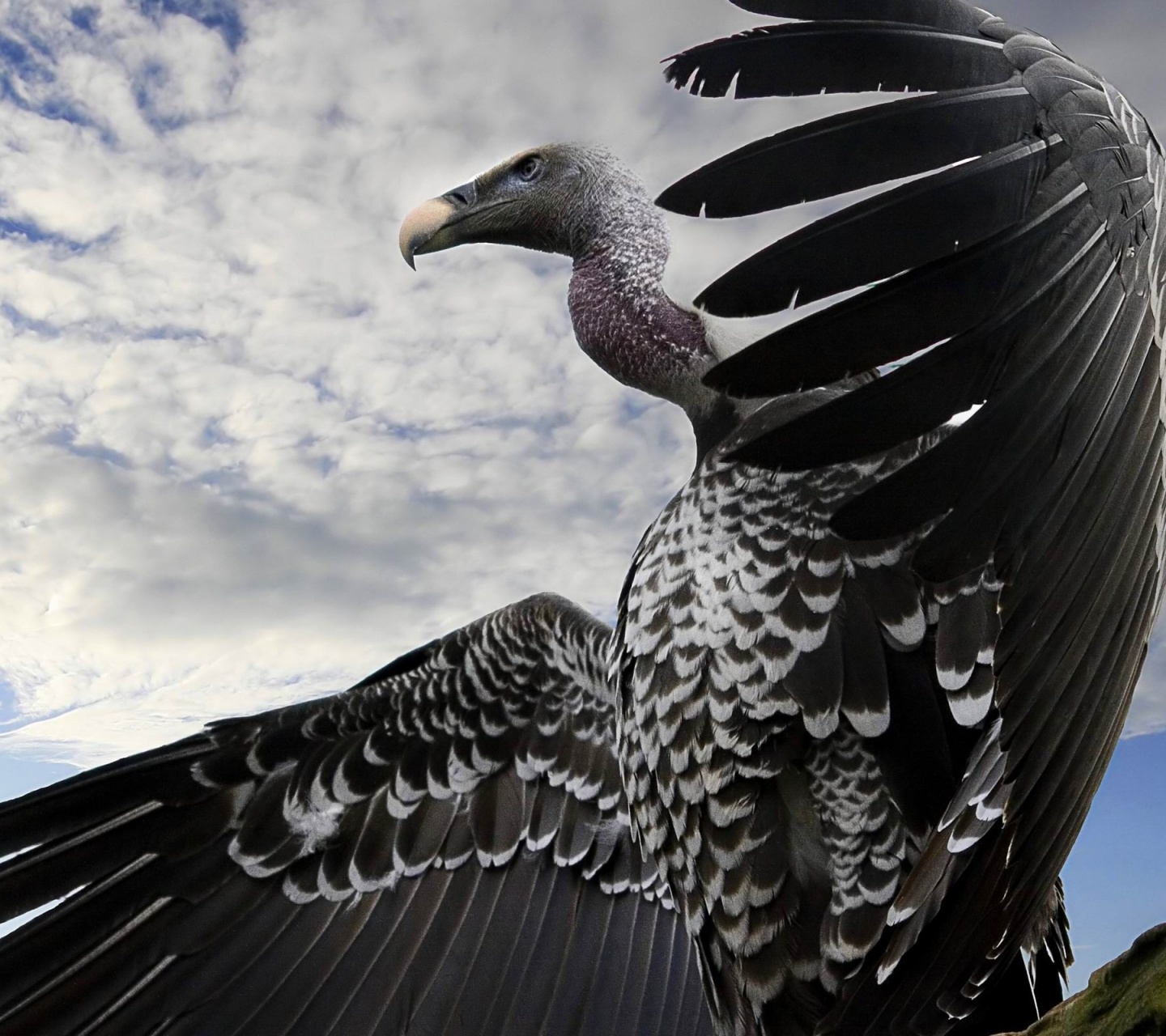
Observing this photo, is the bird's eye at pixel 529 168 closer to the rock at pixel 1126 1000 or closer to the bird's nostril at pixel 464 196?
the bird's nostril at pixel 464 196

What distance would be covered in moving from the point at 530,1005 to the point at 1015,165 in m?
3.34

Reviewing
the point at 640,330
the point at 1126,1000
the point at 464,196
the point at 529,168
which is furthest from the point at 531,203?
the point at 1126,1000

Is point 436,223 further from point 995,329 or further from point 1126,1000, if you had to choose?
point 1126,1000

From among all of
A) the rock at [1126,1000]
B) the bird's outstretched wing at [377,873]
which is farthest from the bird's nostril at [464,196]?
the rock at [1126,1000]

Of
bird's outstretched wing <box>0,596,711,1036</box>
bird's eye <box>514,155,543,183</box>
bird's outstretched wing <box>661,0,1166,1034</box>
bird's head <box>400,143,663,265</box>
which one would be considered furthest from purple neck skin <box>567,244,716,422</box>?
bird's outstretched wing <box>661,0,1166,1034</box>

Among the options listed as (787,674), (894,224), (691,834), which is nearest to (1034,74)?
(894,224)

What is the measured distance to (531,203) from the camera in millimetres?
4859

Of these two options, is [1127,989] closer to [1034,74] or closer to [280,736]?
[1034,74]

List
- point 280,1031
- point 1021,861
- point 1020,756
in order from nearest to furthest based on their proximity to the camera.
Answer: point 1020,756, point 1021,861, point 280,1031

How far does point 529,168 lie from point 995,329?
3.47 m

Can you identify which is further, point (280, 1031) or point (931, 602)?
point (280, 1031)

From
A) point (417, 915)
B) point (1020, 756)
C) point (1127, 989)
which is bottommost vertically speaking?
point (1127, 989)

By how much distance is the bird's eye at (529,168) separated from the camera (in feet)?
16.1

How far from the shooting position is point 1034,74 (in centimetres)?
204
